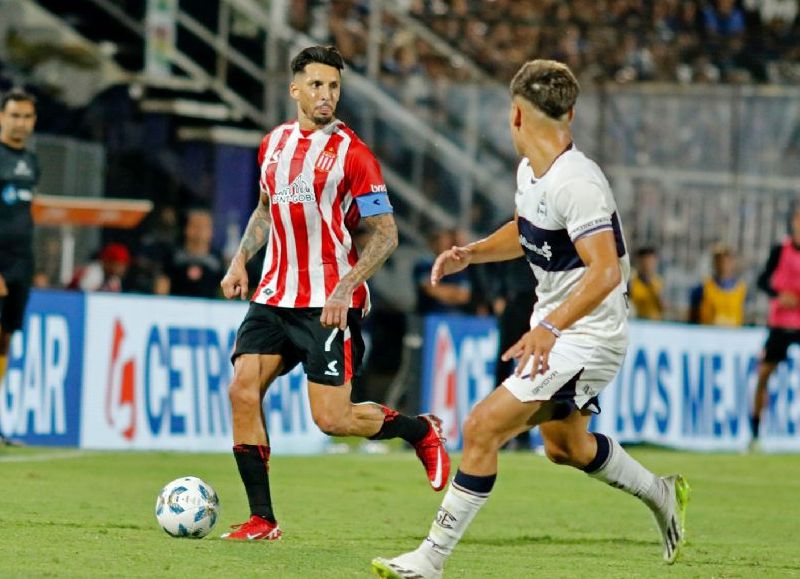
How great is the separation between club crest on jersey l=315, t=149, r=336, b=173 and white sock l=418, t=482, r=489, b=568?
217 centimetres

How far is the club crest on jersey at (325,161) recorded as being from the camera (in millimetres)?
8477

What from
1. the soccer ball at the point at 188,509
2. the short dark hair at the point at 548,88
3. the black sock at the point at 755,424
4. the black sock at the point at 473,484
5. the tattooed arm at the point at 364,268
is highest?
the short dark hair at the point at 548,88

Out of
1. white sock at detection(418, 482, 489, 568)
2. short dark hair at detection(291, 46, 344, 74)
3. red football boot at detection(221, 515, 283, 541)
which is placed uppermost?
short dark hair at detection(291, 46, 344, 74)

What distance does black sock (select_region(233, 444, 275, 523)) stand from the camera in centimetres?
828

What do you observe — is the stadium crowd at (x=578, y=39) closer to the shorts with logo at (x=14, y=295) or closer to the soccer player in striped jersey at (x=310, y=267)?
the shorts with logo at (x=14, y=295)

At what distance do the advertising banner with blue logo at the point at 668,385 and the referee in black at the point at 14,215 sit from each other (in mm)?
5030

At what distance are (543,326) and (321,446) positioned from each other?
986 cm

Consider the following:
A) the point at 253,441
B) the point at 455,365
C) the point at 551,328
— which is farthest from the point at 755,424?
the point at 551,328

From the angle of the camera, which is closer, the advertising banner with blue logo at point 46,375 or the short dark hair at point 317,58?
the short dark hair at point 317,58

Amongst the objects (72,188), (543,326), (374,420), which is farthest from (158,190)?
(543,326)

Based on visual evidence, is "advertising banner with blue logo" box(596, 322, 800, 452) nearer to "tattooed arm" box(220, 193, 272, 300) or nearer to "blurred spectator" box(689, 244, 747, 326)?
"blurred spectator" box(689, 244, 747, 326)

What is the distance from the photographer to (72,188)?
18.6 m

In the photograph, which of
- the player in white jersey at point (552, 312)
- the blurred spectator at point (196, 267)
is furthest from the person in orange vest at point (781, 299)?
the player in white jersey at point (552, 312)

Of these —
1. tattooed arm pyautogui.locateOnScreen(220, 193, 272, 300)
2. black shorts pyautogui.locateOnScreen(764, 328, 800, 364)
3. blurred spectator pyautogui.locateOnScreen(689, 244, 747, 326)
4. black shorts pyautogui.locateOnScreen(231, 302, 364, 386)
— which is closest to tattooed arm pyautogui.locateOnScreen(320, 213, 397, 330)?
black shorts pyautogui.locateOnScreen(231, 302, 364, 386)
